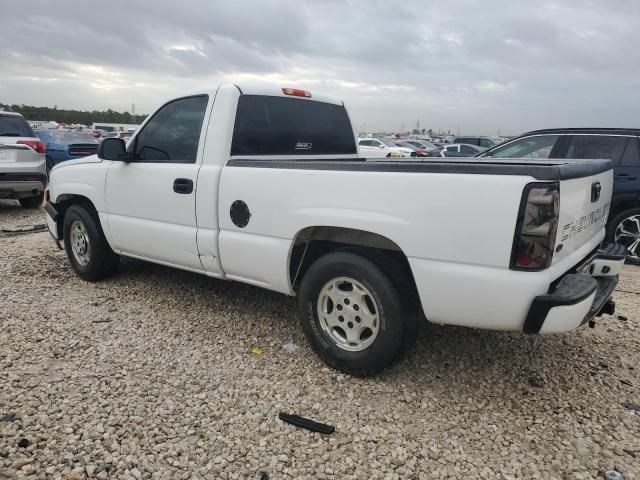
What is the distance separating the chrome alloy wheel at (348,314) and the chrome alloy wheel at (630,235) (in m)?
4.71

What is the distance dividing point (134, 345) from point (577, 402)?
3.00 m

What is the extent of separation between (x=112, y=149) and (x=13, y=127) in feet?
20.9

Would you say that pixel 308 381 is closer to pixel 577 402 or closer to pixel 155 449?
pixel 155 449

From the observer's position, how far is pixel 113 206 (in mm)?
4457

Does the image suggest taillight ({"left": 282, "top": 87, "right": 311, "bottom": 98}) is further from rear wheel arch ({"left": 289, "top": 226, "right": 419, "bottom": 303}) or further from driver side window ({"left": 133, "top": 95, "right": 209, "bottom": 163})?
rear wheel arch ({"left": 289, "top": 226, "right": 419, "bottom": 303})

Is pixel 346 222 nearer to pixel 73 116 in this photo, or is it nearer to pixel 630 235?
pixel 630 235

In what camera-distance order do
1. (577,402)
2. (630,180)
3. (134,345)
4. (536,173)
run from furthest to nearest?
1. (630,180)
2. (134,345)
3. (577,402)
4. (536,173)

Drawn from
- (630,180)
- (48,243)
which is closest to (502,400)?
(630,180)

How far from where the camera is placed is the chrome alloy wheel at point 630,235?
20.1ft

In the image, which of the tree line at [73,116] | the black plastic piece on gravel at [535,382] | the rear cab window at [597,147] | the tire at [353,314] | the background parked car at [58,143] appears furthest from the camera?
the tree line at [73,116]

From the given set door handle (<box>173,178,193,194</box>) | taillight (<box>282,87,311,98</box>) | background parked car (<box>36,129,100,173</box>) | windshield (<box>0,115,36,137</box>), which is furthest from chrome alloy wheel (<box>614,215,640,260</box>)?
background parked car (<box>36,129,100,173</box>)

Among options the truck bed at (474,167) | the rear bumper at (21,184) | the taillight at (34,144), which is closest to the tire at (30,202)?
the rear bumper at (21,184)

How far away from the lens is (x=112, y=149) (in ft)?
13.6

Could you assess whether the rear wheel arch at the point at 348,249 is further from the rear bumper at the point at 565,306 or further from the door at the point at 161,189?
the door at the point at 161,189
